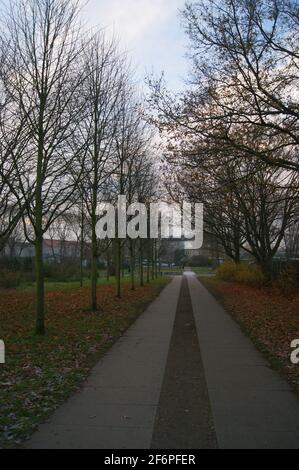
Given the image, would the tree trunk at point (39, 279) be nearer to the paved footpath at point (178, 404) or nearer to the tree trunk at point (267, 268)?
the paved footpath at point (178, 404)

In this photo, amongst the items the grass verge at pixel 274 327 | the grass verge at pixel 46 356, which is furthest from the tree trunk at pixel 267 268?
the grass verge at pixel 46 356

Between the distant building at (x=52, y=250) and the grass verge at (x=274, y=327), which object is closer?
the grass verge at (x=274, y=327)

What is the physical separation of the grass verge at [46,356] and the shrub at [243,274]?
611 inches

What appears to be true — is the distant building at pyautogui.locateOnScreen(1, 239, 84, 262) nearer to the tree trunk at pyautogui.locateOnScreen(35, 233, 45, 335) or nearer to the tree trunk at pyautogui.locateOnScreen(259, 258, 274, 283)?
the tree trunk at pyautogui.locateOnScreen(259, 258, 274, 283)

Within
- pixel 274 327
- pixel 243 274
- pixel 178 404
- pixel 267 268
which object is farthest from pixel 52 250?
pixel 178 404

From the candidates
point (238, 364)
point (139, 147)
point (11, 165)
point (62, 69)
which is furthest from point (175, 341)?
point (139, 147)

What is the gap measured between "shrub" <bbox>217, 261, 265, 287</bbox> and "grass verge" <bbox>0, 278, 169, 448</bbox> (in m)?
15.5

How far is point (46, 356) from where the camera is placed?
9.52m

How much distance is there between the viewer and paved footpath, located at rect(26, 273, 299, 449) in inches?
204

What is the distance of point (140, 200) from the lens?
29.0m

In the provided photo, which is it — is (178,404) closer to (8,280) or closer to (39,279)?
(39,279)

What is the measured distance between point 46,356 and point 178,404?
3.70 m

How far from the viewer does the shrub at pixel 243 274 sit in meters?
32.4
